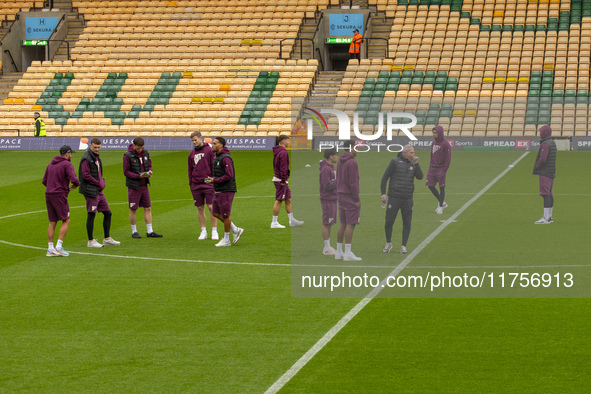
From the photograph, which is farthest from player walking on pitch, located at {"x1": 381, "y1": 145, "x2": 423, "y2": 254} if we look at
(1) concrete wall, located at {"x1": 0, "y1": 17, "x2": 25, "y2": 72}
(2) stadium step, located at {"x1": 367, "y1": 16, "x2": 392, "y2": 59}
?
(1) concrete wall, located at {"x1": 0, "y1": 17, "x2": 25, "y2": 72}

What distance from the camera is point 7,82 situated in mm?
49062

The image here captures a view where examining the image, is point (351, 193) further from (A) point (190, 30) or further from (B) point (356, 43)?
(A) point (190, 30)

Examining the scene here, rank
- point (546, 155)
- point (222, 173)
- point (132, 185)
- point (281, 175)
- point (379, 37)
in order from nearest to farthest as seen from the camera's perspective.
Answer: point (222, 173) → point (132, 185) → point (281, 175) → point (546, 155) → point (379, 37)

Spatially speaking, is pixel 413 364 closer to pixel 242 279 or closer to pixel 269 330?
pixel 269 330

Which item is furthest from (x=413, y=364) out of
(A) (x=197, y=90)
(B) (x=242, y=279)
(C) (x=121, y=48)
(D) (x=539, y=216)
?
(C) (x=121, y=48)

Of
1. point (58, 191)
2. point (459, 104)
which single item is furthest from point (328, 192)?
point (459, 104)

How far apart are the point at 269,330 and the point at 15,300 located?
3721 millimetres

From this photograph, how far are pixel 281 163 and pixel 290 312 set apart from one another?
7121 millimetres

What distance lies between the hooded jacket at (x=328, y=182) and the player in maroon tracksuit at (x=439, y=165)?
236 inches

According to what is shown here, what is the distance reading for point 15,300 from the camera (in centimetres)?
1105

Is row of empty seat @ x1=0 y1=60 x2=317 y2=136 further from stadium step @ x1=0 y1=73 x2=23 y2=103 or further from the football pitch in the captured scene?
the football pitch

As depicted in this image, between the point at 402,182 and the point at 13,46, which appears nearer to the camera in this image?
the point at 402,182

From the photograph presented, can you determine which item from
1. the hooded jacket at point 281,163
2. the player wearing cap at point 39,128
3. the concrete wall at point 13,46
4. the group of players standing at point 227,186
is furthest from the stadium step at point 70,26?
the group of players standing at point 227,186

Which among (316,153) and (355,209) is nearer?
(355,209)
